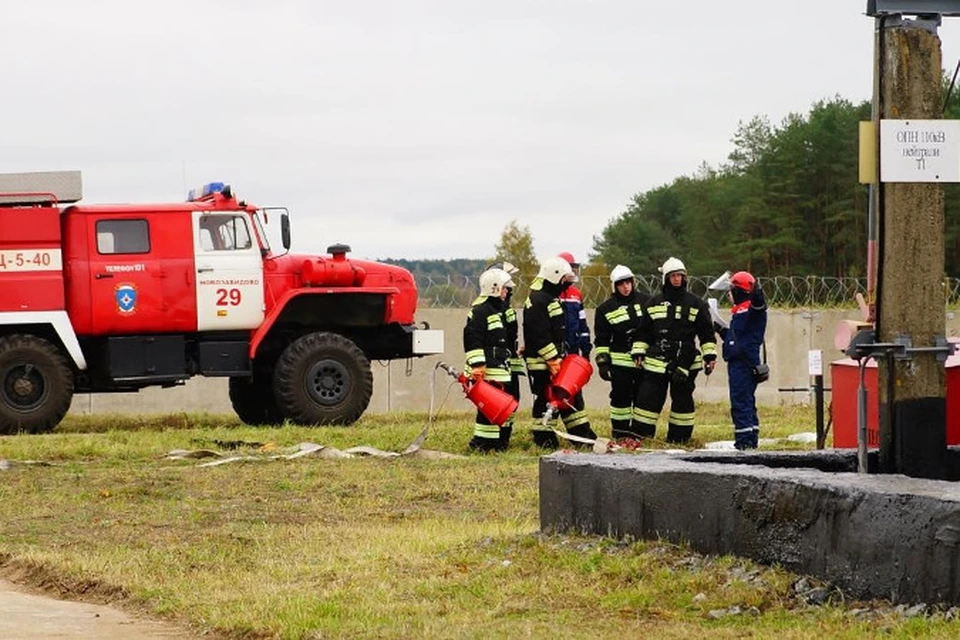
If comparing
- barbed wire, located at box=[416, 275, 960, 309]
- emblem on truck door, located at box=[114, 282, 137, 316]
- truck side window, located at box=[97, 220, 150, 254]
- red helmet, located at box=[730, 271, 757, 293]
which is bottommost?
barbed wire, located at box=[416, 275, 960, 309]

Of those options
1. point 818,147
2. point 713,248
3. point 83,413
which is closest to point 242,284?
point 83,413

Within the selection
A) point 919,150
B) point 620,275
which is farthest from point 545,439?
point 919,150

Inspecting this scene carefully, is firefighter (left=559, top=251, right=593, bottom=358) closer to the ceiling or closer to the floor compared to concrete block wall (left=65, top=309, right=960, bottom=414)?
closer to the ceiling

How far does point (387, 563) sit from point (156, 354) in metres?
12.6

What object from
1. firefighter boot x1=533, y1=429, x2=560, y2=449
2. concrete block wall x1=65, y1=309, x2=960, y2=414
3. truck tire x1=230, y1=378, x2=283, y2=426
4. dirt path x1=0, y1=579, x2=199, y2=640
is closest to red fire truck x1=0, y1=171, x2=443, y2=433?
truck tire x1=230, y1=378, x2=283, y2=426

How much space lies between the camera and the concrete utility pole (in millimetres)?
10000

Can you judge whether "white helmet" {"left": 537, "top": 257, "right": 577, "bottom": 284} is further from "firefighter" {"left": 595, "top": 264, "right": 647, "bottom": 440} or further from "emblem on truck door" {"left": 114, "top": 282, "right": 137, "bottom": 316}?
"emblem on truck door" {"left": 114, "top": 282, "right": 137, "bottom": 316}

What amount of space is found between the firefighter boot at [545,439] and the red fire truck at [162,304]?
3764 millimetres

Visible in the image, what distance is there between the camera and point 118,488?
15.6m

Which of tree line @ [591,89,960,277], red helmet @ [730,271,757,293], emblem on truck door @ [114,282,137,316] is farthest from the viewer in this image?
tree line @ [591,89,960,277]

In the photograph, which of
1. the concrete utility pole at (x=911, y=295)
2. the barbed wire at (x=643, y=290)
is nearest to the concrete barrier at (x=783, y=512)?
the concrete utility pole at (x=911, y=295)

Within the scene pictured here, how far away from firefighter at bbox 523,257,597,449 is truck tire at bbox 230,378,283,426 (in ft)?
17.1

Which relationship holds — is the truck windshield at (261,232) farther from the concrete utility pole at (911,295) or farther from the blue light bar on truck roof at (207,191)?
the concrete utility pole at (911,295)

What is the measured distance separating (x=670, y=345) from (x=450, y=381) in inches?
429
